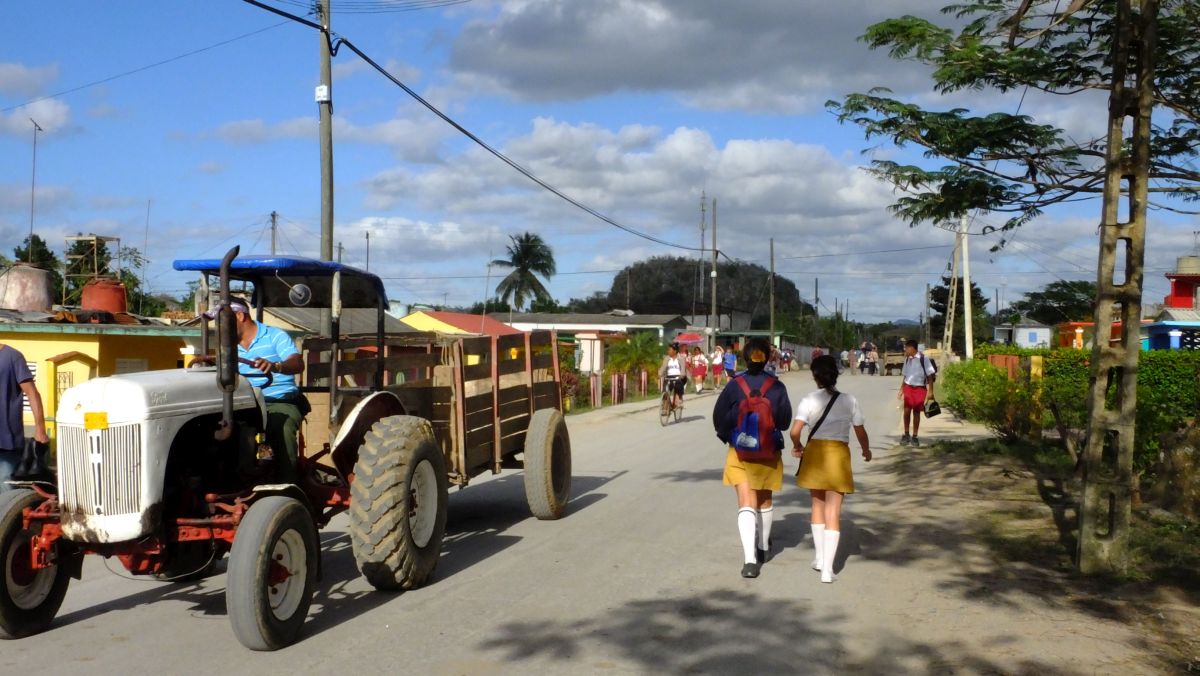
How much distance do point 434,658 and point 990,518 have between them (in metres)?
6.55

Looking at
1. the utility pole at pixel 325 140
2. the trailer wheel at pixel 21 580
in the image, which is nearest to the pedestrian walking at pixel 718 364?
the utility pole at pixel 325 140

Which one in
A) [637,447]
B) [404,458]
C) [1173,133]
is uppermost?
[1173,133]

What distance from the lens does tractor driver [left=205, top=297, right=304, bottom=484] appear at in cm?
681

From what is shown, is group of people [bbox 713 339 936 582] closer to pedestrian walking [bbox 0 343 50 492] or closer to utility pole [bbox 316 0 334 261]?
pedestrian walking [bbox 0 343 50 492]

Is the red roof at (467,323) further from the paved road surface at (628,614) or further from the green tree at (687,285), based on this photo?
the green tree at (687,285)

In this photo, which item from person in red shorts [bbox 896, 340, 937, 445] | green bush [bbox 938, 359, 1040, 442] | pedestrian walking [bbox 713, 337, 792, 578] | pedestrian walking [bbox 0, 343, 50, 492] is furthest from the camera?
person in red shorts [bbox 896, 340, 937, 445]

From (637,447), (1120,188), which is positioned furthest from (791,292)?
(1120,188)

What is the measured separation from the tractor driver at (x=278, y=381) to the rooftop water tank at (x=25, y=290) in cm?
1263

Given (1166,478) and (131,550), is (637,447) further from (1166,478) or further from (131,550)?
(131,550)

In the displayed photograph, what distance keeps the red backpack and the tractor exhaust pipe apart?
3715 mm

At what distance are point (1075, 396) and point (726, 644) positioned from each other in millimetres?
11409

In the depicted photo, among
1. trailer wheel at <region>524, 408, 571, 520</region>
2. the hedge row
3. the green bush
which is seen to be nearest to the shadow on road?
trailer wheel at <region>524, 408, 571, 520</region>

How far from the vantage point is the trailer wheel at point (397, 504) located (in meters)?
6.75

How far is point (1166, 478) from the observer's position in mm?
10336
